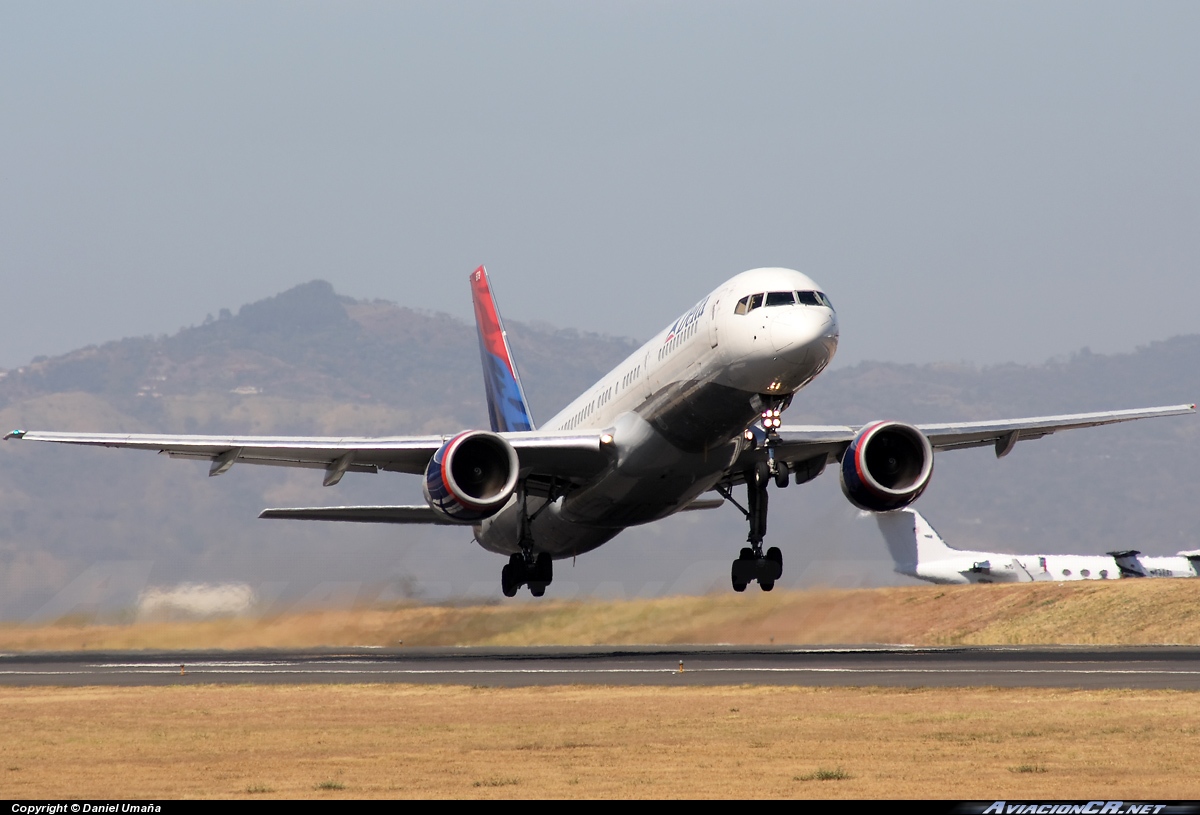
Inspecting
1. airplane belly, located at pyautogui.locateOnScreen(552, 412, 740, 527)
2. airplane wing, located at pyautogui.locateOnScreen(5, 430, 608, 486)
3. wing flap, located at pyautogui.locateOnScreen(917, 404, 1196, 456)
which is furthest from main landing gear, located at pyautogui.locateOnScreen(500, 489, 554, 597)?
wing flap, located at pyautogui.locateOnScreen(917, 404, 1196, 456)

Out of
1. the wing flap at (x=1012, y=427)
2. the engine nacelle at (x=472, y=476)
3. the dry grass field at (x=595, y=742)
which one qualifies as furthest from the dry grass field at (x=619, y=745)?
the wing flap at (x=1012, y=427)

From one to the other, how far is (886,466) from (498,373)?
778 inches

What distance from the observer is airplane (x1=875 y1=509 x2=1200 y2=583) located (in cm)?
9119

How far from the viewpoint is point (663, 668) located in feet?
124

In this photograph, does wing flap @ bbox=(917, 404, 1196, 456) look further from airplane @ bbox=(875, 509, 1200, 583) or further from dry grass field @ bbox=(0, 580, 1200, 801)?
airplane @ bbox=(875, 509, 1200, 583)

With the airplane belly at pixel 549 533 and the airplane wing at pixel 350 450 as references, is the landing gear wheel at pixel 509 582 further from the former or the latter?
the airplane wing at pixel 350 450

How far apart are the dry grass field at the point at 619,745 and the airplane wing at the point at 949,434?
11.7m

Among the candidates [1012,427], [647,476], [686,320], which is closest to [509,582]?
[647,476]

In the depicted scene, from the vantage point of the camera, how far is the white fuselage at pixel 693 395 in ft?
113

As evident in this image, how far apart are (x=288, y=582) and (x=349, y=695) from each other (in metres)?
28.3

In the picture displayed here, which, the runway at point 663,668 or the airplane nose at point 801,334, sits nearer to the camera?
the runway at point 663,668

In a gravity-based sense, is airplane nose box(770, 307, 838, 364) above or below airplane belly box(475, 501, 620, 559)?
above

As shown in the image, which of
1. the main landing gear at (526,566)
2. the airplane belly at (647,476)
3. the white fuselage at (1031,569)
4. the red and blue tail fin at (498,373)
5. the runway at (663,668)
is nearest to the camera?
the runway at (663,668)
